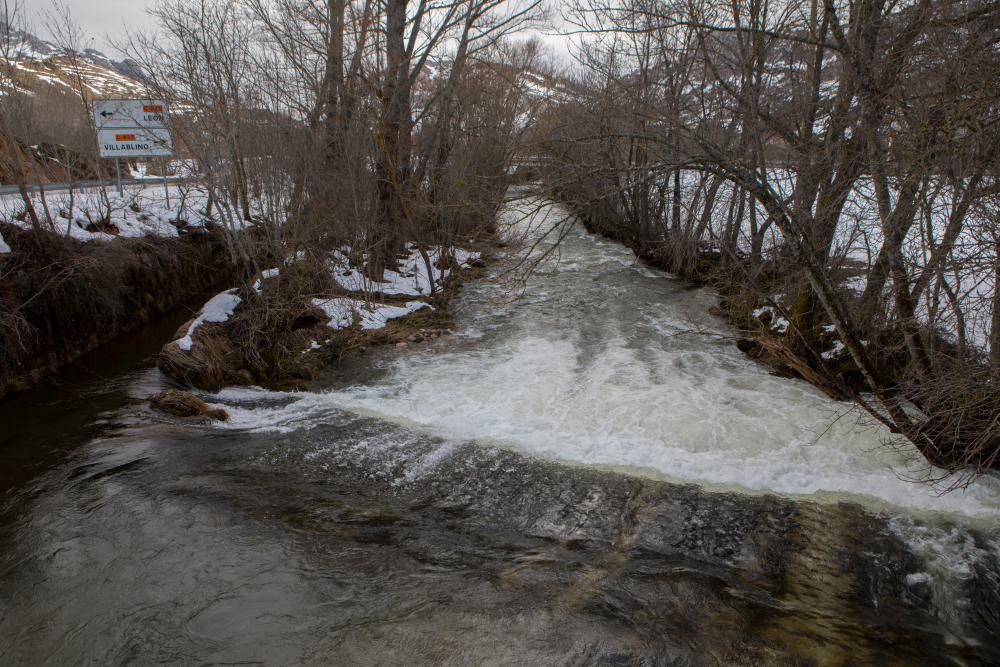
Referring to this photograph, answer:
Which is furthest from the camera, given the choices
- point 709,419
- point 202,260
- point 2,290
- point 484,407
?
point 202,260

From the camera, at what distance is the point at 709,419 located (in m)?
7.85

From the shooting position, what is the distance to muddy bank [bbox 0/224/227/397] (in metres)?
9.00

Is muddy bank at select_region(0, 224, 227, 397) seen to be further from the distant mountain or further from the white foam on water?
the white foam on water

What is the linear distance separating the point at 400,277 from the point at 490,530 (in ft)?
32.6

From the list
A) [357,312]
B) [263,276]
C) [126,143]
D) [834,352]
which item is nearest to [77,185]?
[126,143]

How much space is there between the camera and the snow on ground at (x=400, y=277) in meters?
13.0

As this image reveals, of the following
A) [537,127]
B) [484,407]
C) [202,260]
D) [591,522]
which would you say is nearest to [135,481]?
[484,407]

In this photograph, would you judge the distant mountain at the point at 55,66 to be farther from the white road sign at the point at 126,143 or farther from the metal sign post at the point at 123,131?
the white road sign at the point at 126,143

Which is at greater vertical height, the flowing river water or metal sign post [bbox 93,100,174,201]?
metal sign post [bbox 93,100,174,201]

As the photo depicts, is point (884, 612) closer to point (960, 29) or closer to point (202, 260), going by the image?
point (960, 29)

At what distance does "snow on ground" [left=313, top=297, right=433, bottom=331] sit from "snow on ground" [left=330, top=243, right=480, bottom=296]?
0.40 meters

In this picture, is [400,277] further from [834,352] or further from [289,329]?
[834,352]

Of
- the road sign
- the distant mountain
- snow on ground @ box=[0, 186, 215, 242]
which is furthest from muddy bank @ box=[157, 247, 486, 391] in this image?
the road sign

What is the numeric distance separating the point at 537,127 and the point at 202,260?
10.6 m
